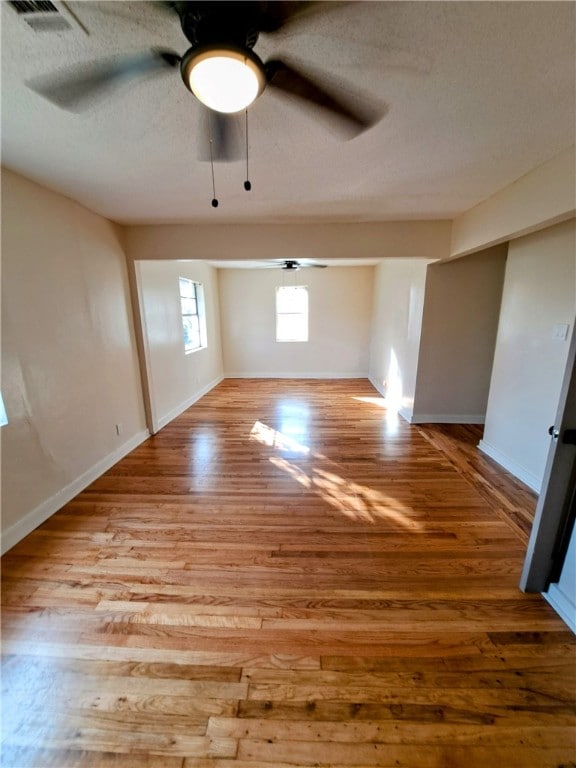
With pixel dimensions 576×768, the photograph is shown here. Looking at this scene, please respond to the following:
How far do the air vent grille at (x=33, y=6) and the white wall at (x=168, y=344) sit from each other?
2555 millimetres

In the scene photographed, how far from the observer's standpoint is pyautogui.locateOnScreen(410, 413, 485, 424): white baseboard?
12.9ft

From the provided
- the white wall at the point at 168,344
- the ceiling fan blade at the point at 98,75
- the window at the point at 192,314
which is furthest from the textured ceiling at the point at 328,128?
the window at the point at 192,314

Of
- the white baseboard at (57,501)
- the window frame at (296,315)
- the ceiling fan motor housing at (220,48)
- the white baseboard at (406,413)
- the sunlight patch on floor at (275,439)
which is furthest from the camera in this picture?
the window frame at (296,315)

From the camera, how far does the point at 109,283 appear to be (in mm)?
2963

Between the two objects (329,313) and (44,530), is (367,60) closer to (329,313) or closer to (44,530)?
(44,530)

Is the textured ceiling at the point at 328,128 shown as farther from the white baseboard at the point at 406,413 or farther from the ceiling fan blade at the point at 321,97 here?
the white baseboard at the point at 406,413

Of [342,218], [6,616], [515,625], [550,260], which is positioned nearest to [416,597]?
[515,625]

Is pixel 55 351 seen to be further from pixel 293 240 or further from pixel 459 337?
pixel 459 337

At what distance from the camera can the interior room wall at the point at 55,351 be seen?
1.95 meters

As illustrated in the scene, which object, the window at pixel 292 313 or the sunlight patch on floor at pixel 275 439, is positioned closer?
the sunlight patch on floor at pixel 275 439

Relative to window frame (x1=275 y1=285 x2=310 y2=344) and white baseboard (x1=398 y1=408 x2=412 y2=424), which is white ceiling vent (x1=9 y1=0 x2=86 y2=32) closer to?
white baseboard (x1=398 y1=408 x2=412 y2=424)

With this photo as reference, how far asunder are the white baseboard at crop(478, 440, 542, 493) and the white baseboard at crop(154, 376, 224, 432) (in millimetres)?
3935

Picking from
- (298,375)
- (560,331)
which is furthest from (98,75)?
(298,375)

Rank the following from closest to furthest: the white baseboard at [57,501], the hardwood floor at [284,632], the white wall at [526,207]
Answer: the hardwood floor at [284,632] → the white wall at [526,207] → the white baseboard at [57,501]
